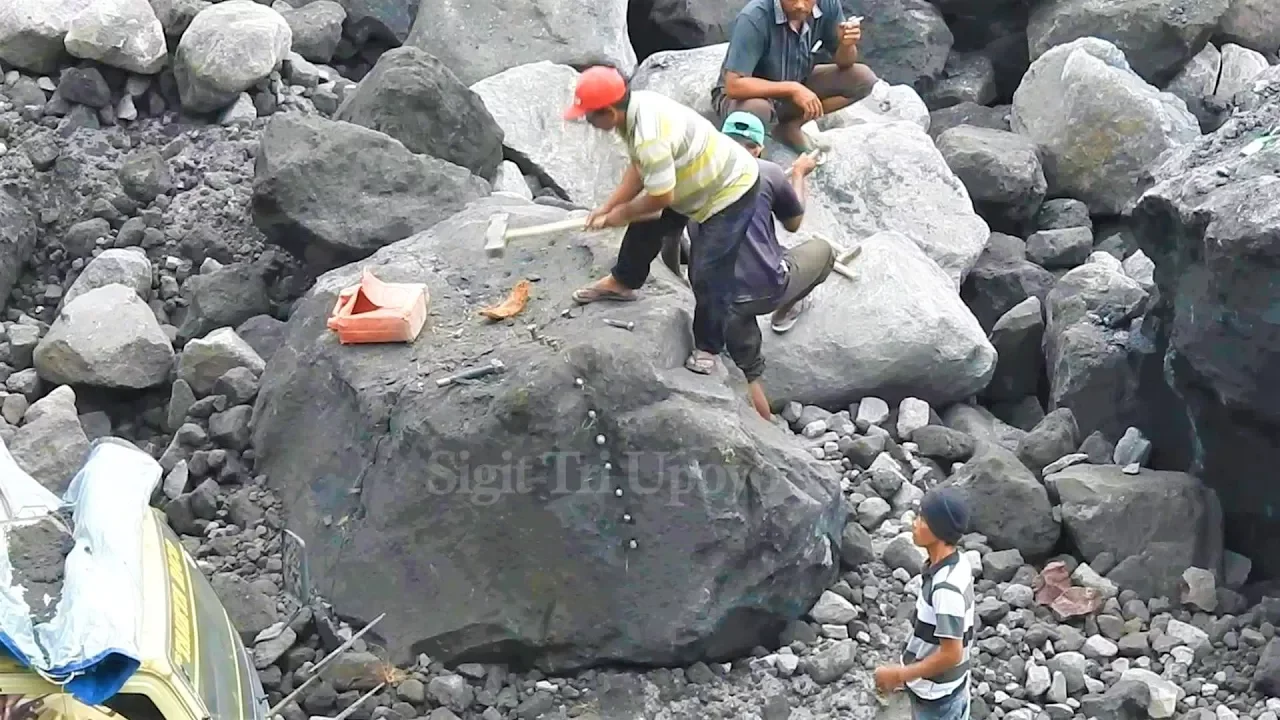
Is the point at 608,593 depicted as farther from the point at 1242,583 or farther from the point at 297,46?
the point at 297,46

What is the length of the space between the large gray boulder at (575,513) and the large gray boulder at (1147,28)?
24.2ft

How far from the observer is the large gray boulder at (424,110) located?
27.5 feet

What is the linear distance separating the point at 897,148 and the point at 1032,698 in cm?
426

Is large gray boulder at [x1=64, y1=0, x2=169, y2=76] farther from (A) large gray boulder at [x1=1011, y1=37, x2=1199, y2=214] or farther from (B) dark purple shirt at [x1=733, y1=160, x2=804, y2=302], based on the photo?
(A) large gray boulder at [x1=1011, y1=37, x2=1199, y2=214]

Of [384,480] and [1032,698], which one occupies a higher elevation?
[384,480]

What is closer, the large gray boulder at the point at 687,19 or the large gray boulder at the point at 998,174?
the large gray boulder at the point at 998,174

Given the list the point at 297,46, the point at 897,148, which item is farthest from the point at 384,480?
the point at 297,46

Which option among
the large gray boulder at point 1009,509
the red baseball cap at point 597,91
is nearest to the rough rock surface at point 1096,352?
the large gray boulder at point 1009,509

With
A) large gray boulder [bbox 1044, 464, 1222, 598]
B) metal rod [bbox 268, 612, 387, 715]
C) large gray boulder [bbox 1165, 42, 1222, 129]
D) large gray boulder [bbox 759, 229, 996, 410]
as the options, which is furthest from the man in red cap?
large gray boulder [bbox 1165, 42, 1222, 129]

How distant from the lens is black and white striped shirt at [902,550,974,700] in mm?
4852

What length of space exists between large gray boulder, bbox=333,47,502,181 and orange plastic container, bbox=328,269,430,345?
2.20 metres

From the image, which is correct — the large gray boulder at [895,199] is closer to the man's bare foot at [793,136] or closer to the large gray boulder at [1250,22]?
the man's bare foot at [793,136]

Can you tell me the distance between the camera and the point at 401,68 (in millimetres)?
8438

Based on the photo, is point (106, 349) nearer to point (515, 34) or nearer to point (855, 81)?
point (515, 34)
